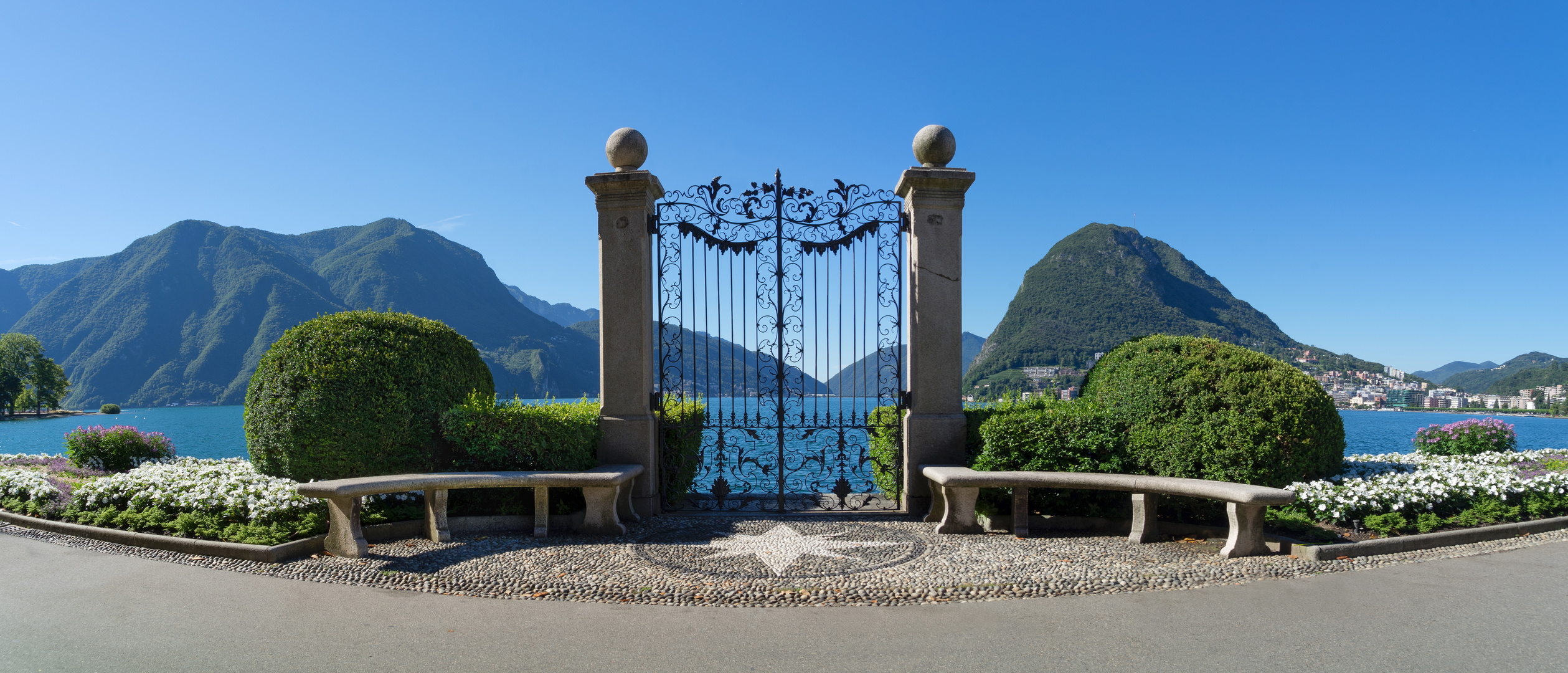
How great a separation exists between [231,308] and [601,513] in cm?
13232

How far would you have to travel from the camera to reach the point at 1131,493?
655cm

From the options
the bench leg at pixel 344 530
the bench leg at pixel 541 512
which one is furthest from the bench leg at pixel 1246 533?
the bench leg at pixel 344 530

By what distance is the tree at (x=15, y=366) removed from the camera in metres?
47.6

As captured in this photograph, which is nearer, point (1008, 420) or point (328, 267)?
point (1008, 420)

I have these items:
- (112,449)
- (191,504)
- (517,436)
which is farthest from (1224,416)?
(112,449)

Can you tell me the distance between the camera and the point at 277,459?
732 cm

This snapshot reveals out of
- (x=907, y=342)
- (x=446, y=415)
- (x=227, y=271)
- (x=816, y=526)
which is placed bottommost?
(x=816, y=526)

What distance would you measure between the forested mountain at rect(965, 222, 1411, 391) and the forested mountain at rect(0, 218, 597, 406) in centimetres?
5322

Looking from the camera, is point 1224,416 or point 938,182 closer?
point 1224,416

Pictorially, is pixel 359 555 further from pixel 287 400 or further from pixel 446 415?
pixel 287 400

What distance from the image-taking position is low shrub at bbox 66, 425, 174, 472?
10023mm

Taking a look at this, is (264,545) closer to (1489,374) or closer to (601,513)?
(601,513)

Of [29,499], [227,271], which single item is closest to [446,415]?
[29,499]

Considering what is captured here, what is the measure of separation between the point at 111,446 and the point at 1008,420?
41.0ft
